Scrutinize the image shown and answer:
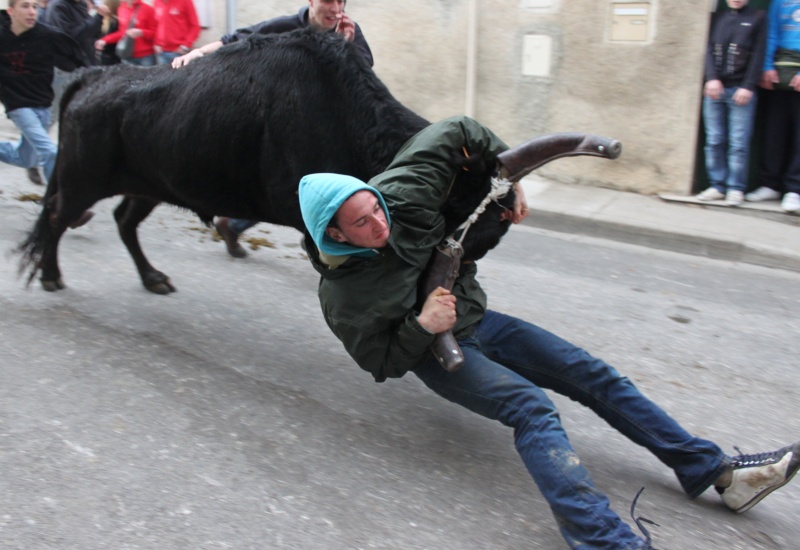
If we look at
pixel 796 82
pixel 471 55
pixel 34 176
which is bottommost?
pixel 34 176

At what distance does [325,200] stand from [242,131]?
1173 mm

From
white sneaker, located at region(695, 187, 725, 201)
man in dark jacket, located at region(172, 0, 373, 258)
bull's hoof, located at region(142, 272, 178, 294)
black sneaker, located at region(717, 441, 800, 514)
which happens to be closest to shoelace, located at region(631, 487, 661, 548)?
black sneaker, located at region(717, 441, 800, 514)

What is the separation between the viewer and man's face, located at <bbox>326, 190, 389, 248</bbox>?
8.97 feet

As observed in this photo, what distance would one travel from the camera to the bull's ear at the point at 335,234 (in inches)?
110

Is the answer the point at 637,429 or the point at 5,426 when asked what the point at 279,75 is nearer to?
the point at 5,426

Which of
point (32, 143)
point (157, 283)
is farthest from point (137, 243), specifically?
point (32, 143)

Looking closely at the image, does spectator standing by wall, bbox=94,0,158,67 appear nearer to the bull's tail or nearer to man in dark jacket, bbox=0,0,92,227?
man in dark jacket, bbox=0,0,92,227

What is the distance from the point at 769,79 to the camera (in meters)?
6.98

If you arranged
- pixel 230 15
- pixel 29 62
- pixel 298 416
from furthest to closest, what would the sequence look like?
pixel 230 15 < pixel 29 62 < pixel 298 416

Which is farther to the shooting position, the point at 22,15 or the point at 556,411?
the point at 22,15

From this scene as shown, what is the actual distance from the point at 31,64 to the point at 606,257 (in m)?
4.77

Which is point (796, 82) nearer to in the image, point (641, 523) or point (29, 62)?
point (641, 523)

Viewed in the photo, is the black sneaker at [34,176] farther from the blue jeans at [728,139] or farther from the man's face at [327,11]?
the blue jeans at [728,139]

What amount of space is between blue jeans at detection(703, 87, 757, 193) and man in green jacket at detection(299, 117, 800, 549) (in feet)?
15.2
